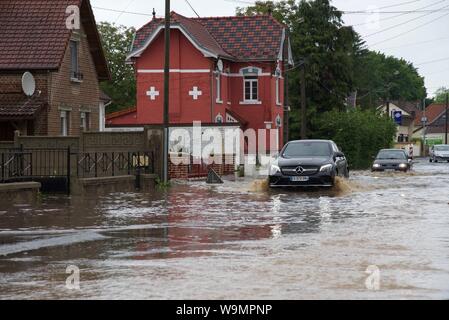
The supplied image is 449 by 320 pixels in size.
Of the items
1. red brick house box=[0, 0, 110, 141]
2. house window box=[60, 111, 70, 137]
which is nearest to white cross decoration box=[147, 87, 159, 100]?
red brick house box=[0, 0, 110, 141]

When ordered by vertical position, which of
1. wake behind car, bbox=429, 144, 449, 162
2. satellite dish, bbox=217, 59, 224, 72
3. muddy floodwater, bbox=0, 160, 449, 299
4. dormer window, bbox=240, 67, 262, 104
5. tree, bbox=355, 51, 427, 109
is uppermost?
tree, bbox=355, 51, 427, 109

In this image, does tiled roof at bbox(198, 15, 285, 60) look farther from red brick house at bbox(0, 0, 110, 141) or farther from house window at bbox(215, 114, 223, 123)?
red brick house at bbox(0, 0, 110, 141)

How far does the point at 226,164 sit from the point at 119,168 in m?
12.5

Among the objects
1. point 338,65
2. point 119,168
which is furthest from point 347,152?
point 119,168

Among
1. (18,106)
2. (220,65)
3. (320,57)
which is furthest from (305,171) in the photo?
(320,57)

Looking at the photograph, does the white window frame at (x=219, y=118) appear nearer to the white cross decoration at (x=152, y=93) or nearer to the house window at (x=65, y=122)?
the white cross decoration at (x=152, y=93)

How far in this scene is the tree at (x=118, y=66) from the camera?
8206cm

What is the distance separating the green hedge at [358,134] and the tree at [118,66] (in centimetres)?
2373

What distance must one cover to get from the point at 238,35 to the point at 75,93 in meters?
24.2

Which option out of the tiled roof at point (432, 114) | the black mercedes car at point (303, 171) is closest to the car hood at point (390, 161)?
the black mercedes car at point (303, 171)

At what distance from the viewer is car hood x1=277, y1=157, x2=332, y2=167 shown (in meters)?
26.2

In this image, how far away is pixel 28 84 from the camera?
112 feet

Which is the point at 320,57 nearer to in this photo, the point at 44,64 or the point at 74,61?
the point at 74,61

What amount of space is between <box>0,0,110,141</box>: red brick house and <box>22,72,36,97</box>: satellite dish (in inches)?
17.6
